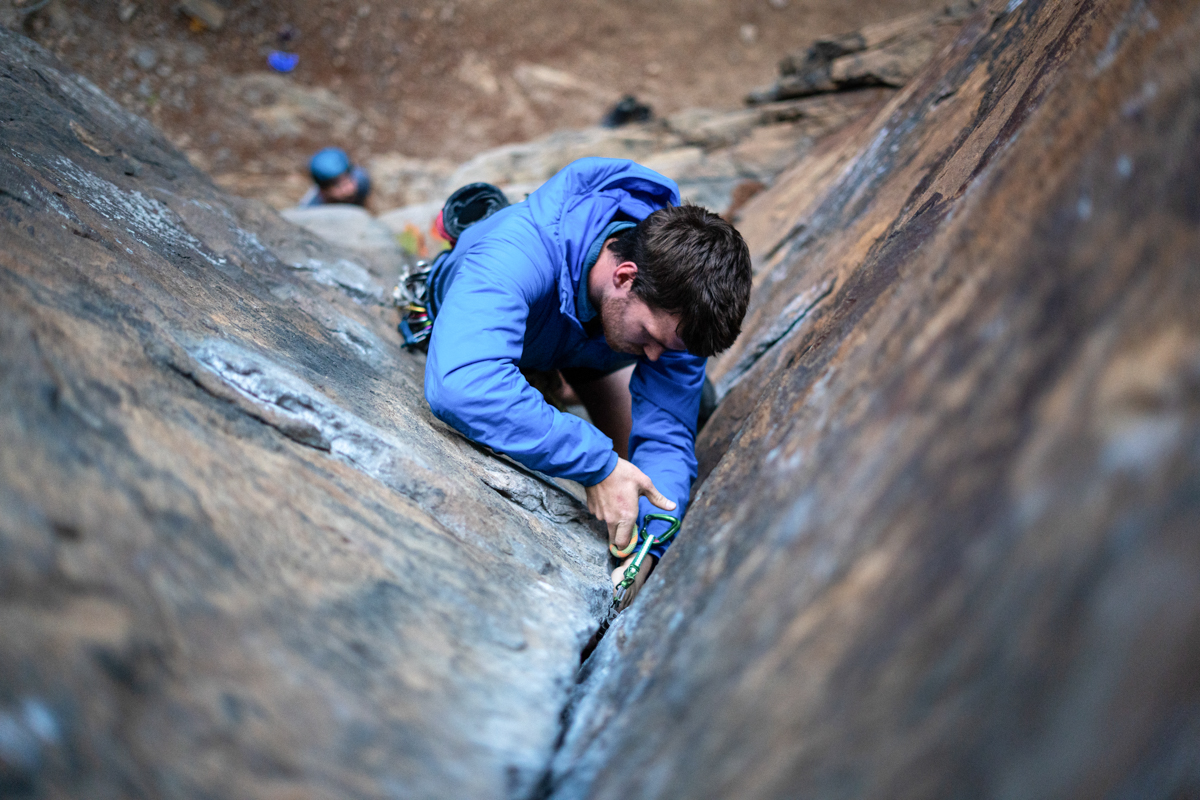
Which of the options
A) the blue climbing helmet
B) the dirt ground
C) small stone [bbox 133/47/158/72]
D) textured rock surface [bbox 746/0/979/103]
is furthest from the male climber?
small stone [bbox 133/47/158/72]

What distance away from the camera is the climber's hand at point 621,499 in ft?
6.65

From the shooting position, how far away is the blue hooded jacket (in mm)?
1913

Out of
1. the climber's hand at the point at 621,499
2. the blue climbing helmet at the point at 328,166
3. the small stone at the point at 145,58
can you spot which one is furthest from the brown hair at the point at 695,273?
the small stone at the point at 145,58

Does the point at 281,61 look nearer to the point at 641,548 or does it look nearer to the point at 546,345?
the point at 546,345

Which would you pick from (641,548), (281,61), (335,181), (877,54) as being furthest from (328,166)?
(641,548)

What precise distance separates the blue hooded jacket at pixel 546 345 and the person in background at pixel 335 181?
11.2ft

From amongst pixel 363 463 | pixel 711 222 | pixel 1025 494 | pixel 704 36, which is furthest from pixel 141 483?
pixel 704 36

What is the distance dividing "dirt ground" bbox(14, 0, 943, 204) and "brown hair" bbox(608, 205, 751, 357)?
16.7ft

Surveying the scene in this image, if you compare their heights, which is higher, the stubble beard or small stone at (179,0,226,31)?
the stubble beard

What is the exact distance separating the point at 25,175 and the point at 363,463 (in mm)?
1199

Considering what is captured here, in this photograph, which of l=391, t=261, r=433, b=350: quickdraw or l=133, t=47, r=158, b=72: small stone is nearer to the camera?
l=391, t=261, r=433, b=350: quickdraw

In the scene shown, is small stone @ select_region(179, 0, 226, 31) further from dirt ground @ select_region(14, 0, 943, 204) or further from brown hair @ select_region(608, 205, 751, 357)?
brown hair @ select_region(608, 205, 751, 357)

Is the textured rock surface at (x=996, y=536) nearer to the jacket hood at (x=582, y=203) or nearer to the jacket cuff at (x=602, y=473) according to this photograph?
the jacket cuff at (x=602, y=473)

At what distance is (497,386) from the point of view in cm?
189
